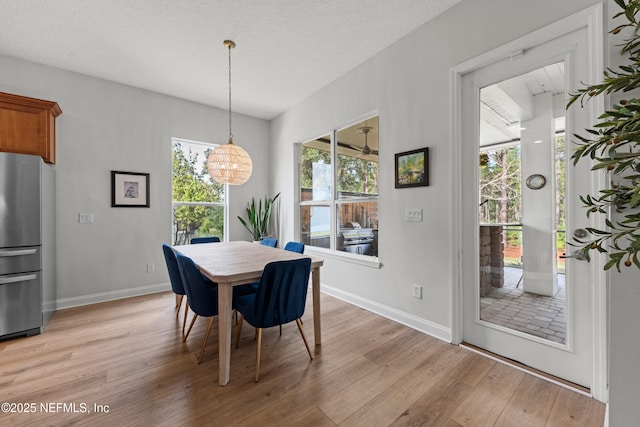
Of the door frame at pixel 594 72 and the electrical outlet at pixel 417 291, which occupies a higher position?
the door frame at pixel 594 72

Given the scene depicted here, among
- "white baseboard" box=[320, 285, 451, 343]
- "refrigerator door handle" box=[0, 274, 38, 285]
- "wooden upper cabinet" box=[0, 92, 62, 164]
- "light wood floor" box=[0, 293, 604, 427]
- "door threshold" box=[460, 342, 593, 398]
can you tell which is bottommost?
"light wood floor" box=[0, 293, 604, 427]

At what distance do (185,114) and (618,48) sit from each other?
4.52m

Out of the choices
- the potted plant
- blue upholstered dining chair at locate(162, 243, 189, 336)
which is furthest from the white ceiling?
blue upholstered dining chair at locate(162, 243, 189, 336)

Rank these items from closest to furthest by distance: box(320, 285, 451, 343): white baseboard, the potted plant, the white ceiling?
the white ceiling < box(320, 285, 451, 343): white baseboard < the potted plant

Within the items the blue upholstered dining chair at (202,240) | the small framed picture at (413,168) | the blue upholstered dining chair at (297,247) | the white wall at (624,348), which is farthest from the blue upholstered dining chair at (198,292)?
the white wall at (624,348)

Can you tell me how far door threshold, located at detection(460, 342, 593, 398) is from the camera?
1.68m

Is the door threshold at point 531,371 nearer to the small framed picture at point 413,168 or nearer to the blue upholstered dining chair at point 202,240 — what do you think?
the small framed picture at point 413,168

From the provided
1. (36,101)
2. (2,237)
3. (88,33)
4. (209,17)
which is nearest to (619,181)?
(209,17)

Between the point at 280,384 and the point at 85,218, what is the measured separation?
10.8 ft

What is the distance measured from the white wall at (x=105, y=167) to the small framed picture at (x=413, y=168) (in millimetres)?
3185

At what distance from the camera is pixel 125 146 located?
3607 millimetres

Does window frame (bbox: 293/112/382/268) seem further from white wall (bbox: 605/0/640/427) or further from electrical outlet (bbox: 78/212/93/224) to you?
electrical outlet (bbox: 78/212/93/224)

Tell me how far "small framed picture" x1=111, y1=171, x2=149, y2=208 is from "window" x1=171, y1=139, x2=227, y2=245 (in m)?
0.38

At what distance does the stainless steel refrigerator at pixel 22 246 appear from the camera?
7.89ft
